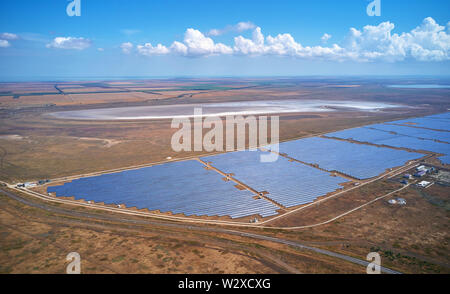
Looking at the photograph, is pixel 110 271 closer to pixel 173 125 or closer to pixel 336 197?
pixel 336 197

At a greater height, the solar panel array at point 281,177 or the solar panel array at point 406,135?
the solar panel array at point 406,135

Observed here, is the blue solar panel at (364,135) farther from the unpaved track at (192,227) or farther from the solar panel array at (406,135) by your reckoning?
the unpaved track at (192,227)

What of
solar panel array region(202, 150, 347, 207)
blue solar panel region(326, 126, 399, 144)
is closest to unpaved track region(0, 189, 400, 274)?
solar panel array region(202, 150, 347, 207)

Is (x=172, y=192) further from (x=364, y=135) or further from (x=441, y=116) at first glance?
(x=441, y=116)

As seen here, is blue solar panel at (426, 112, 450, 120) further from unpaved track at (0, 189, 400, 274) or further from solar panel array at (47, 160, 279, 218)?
unpaved track at (0, 189, 400, 274)

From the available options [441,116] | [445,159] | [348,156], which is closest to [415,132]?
[445,159]

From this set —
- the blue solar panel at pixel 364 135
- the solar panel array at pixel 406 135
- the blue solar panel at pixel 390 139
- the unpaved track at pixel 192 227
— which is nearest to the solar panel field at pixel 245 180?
the blue solar panel at pixel 390 139
